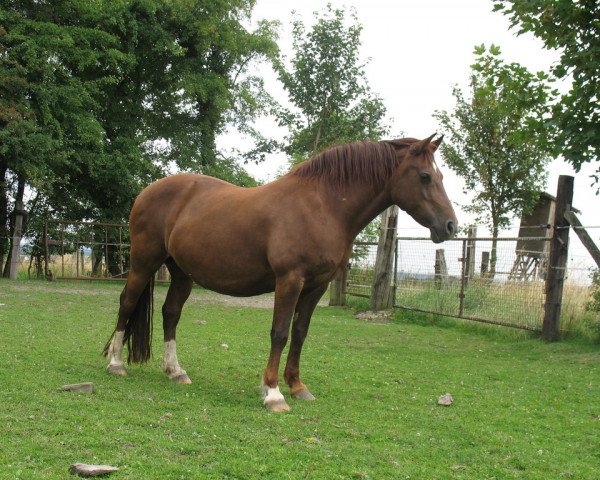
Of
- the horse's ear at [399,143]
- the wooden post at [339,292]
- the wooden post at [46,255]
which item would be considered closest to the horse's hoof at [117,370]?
the horse's ear at [399,143]

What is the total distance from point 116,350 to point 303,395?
1.96 m

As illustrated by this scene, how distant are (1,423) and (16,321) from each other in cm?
536

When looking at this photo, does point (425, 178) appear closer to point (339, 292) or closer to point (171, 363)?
point (171, 363)

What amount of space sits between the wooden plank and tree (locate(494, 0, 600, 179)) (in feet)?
3.32

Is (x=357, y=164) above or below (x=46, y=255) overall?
above

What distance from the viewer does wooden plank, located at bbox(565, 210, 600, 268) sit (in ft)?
25.8

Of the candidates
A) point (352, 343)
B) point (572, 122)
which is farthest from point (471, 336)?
point (572, 122)

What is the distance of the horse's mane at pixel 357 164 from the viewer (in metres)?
5.16

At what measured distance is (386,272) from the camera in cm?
1301

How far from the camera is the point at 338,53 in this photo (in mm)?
23969

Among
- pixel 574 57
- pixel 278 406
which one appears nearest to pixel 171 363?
pixel 278 406

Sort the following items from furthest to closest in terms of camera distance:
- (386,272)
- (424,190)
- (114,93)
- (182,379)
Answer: (114,93)
(386,272)
(182,379)
(424,190)

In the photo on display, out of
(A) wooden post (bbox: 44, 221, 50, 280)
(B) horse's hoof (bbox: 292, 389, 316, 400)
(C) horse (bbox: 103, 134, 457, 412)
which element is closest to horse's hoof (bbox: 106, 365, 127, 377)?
(C) horse (bbox: 103, 134, 457, 412)

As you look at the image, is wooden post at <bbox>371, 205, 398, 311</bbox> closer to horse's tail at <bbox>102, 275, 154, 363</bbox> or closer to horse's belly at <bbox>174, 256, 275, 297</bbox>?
horse's tail at <bbox>102, 275, 154, 363</bbox>
